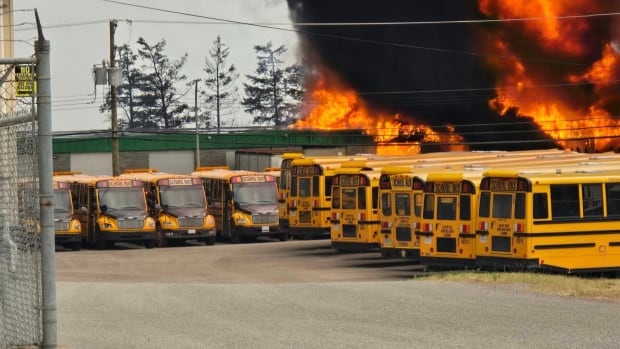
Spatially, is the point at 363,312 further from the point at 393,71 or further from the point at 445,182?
the point at 393,71

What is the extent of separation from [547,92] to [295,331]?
47384 mm

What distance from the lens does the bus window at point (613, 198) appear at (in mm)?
27766

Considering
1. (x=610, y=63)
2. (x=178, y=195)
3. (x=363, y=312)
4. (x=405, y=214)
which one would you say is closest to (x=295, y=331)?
(x=363, y=312)

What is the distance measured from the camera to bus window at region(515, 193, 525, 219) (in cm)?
2752

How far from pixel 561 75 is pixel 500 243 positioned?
3386 cm

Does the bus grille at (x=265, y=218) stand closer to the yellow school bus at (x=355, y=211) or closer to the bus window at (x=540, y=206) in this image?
the yellow school bus at (x=355, y=211)

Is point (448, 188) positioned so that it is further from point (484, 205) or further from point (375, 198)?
point (375, 198)

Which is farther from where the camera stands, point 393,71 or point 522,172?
point 393,71

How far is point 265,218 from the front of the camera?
4481cm

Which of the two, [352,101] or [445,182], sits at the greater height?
[352,101]

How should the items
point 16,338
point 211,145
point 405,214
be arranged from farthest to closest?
point 211,145
point 405,214
point 16,338

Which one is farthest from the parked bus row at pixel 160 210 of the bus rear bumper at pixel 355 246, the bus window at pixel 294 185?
the bus rear bumper at pixel 355 246

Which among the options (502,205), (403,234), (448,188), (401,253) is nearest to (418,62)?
(403,234)

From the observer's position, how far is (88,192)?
4469 cm
